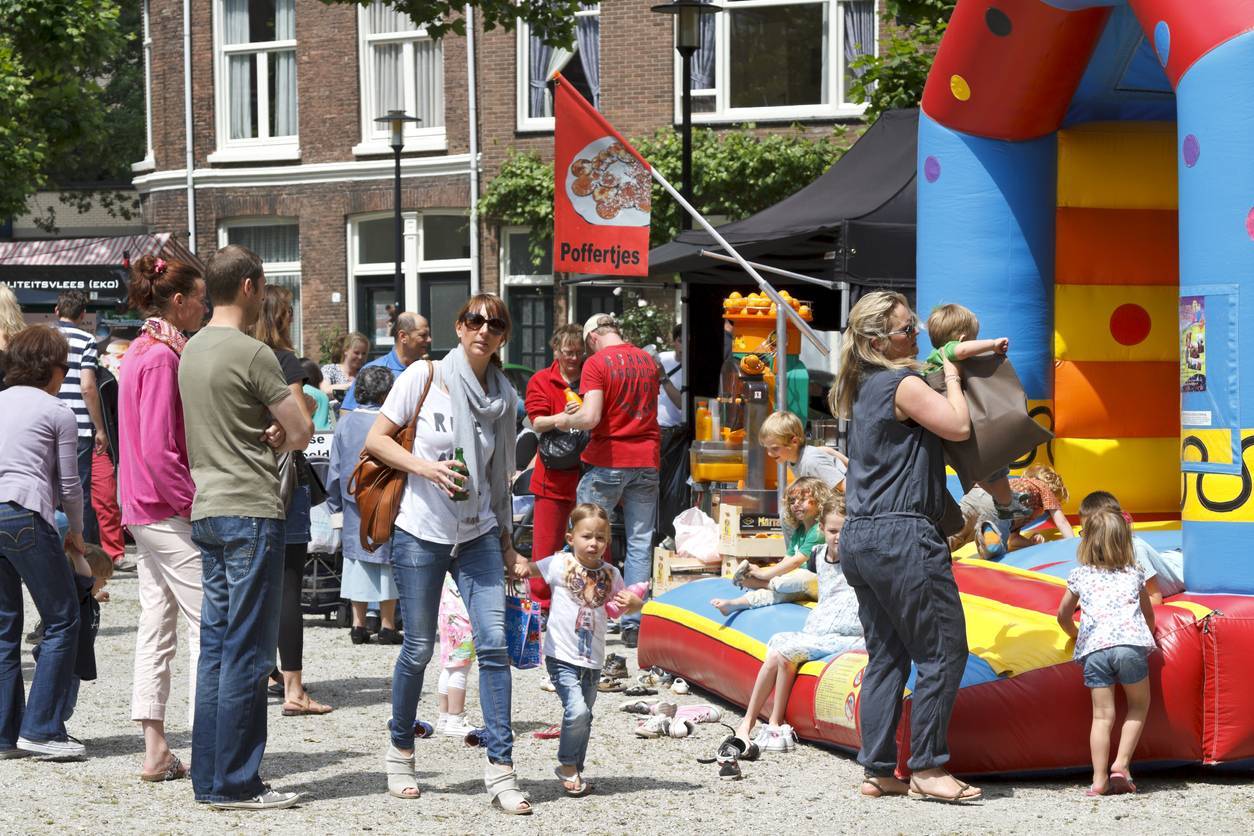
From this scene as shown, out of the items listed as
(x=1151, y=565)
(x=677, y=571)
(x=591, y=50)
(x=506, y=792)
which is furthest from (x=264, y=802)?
(x=591, y=50)

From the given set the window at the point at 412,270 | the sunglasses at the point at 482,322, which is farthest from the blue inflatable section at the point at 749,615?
the window at the point at 412,270

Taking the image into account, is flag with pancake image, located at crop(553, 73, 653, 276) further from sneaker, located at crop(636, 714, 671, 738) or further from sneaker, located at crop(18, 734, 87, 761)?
sneaker, located at crop(18, 734, 87, 761)

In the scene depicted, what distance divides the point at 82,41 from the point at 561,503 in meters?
10.6

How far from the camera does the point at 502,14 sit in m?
14.4

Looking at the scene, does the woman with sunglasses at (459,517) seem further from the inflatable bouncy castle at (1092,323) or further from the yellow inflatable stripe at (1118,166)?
the yellow inflatable stripe at (1118,166)

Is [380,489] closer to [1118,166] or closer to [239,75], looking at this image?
[1118,166]

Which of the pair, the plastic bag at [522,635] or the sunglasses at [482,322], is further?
the plastic bag at [522,635]

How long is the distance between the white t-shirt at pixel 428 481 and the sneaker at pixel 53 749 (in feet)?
5.92

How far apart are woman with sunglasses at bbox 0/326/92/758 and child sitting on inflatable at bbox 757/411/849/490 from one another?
10.5 ft

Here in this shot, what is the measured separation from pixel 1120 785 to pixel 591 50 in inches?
666

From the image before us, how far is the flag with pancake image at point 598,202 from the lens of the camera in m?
9.68

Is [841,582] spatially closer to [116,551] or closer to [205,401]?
[205,401]

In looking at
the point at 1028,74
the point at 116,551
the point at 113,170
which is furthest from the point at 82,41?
the point at 113,170

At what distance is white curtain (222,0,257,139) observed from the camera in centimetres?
2417
